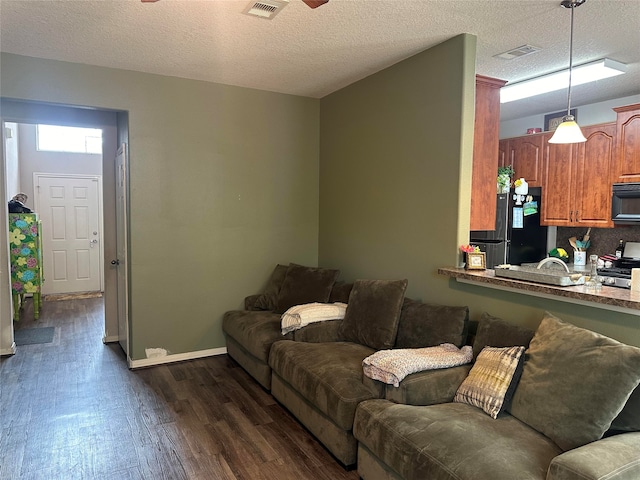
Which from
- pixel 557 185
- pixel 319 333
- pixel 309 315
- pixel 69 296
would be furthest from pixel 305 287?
pixel 69 296

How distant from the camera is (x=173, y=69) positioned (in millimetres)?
3908

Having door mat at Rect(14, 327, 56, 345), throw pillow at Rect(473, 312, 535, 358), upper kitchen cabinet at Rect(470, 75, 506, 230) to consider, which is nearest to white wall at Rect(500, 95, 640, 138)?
upper kitchen cabinet at Rect(470, 75, 506, 230)

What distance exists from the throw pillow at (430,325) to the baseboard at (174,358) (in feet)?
6.97

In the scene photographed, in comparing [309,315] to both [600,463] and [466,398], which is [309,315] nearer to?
[466,398]

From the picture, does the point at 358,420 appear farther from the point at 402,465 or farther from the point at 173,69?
the point at 173,69

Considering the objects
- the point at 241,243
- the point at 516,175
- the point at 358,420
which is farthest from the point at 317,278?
the point at 516,175

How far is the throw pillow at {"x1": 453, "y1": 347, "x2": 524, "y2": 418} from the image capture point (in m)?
2.19

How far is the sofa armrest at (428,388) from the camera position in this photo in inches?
94.6

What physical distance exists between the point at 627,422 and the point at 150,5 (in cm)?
Result: 324

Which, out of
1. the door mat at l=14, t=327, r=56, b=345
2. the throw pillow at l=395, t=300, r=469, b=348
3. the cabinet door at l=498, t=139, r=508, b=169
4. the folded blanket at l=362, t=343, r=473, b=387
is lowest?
the door mat at l=14, t=327, r=56, b=345

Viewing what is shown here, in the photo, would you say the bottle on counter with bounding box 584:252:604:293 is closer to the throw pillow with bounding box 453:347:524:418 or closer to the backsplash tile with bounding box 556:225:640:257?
the throw pillow with bounding box 453:347:524:418

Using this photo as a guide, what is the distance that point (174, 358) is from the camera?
4.31m

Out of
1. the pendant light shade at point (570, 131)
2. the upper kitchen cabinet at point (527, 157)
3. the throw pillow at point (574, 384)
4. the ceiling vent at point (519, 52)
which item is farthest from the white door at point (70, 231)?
the throw pillow at point (574, 384)

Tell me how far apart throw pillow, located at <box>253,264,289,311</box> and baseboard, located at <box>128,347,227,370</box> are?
589 mm
